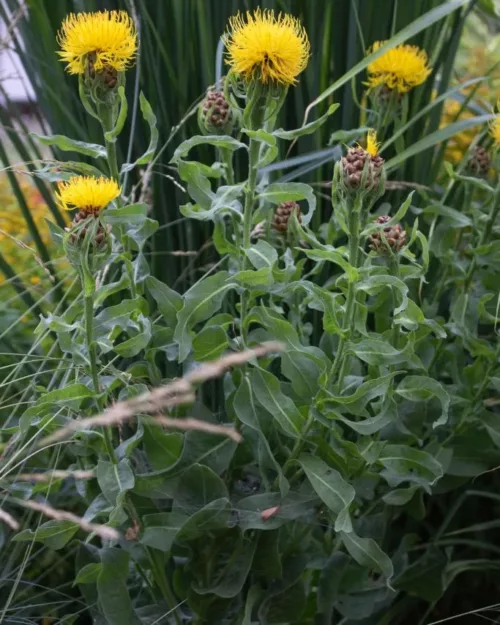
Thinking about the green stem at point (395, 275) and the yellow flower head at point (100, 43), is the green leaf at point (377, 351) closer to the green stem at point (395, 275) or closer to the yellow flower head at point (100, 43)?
the green stem at point (395, 275)

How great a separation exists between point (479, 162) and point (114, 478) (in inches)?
26.8

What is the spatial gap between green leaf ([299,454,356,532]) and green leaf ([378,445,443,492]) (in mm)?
91

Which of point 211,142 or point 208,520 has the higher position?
point 211,142

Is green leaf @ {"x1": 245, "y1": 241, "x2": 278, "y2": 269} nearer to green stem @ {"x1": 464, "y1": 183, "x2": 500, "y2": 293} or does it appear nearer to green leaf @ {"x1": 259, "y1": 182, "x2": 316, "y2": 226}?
green leaf @ {"x1": 259, "y1": 182, "x2": 316, "y2": 226}

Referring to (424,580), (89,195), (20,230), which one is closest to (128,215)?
(89,195)

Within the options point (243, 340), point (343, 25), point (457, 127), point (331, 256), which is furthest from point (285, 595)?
point (343, 25)

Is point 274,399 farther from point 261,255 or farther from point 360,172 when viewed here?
point 360,172

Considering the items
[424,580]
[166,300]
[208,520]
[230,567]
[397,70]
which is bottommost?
[424,580]

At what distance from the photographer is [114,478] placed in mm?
886

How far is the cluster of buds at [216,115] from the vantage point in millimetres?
987

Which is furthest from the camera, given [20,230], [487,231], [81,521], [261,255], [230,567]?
[20,230]

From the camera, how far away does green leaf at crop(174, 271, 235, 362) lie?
2.94 feet

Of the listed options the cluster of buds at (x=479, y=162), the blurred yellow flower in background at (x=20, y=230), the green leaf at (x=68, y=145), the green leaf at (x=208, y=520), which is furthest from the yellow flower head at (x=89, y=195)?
the blurred yellow flower in background at (x=20, y=230)

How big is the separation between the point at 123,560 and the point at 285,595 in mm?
225
